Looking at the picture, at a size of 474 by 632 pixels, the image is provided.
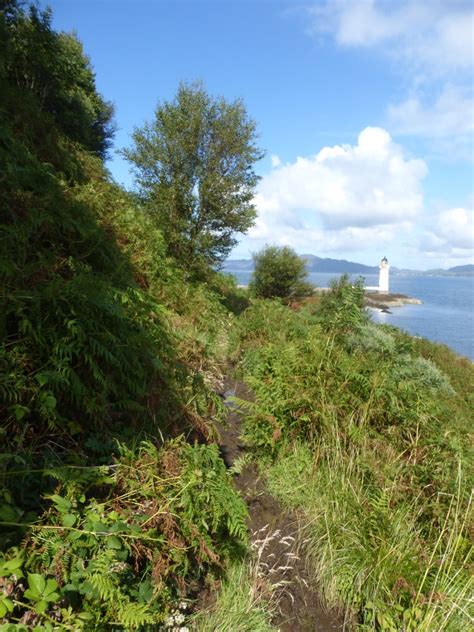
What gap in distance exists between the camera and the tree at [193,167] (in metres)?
15.0

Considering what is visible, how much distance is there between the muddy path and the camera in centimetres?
285

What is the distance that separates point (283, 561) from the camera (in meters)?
3.28

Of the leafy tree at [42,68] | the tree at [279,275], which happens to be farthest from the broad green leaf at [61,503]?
the tree at [279,275]

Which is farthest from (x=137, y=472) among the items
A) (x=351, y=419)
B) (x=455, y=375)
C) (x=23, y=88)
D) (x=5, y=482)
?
(x=455, y=375)

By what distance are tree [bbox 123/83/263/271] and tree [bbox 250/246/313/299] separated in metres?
10.7

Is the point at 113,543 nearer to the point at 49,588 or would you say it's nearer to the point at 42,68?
the point at 49,588

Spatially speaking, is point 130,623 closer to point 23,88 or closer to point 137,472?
point 137,472

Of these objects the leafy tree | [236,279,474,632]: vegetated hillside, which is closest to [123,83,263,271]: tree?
the leafy tree

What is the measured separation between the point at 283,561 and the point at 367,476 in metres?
1.34

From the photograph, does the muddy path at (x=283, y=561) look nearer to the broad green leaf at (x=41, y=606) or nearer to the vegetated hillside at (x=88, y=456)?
the vegetated hillside at (x=88, y=456)

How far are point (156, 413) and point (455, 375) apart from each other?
14.5m

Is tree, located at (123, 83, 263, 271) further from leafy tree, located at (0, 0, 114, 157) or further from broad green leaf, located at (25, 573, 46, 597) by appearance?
broad green leaf, located at (25, 573, 46, 597)

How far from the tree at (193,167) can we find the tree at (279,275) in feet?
35.1

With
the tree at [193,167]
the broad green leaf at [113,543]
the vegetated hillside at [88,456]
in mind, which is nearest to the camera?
the vegetated hillside at [88,456]
